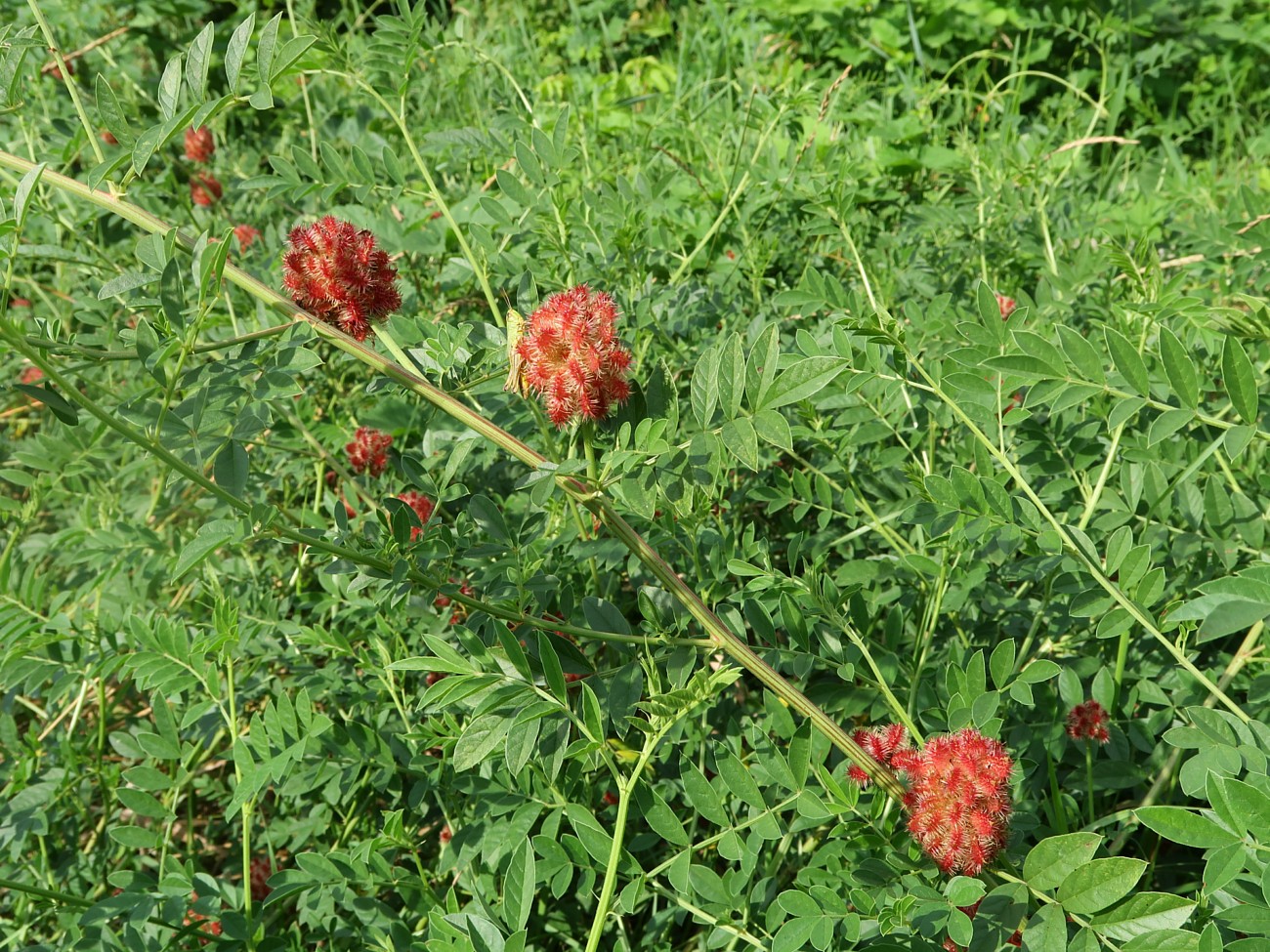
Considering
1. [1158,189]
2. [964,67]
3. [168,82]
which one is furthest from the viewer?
[964,67]

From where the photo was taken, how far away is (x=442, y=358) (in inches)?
48.1

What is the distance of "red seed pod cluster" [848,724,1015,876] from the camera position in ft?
3.51

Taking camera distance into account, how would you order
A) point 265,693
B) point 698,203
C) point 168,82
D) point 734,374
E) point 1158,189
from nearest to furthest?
point 734,374
point 168,82
point 265,693
point 698,203
point 1158,189

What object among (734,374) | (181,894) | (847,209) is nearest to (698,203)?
(847,209)

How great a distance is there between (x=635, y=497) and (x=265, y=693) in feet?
3.44

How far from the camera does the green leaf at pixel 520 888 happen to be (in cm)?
104

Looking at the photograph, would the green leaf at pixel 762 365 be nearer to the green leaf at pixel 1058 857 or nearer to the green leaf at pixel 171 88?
the green leaf at pixel 1058 857

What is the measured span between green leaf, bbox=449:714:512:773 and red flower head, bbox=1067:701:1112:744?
733mm

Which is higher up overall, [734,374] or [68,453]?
[734,374]

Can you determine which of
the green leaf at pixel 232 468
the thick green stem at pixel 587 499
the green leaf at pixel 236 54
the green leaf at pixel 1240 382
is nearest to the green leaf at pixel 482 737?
the thick green stem at pixel 587 499

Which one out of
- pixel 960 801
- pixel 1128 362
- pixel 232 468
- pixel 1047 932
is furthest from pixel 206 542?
pixel 1128 362

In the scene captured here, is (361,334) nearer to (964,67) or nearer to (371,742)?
(371,742)

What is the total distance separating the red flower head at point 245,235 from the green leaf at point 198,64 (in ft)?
4.52

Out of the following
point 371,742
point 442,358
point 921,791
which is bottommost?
point 371,742
